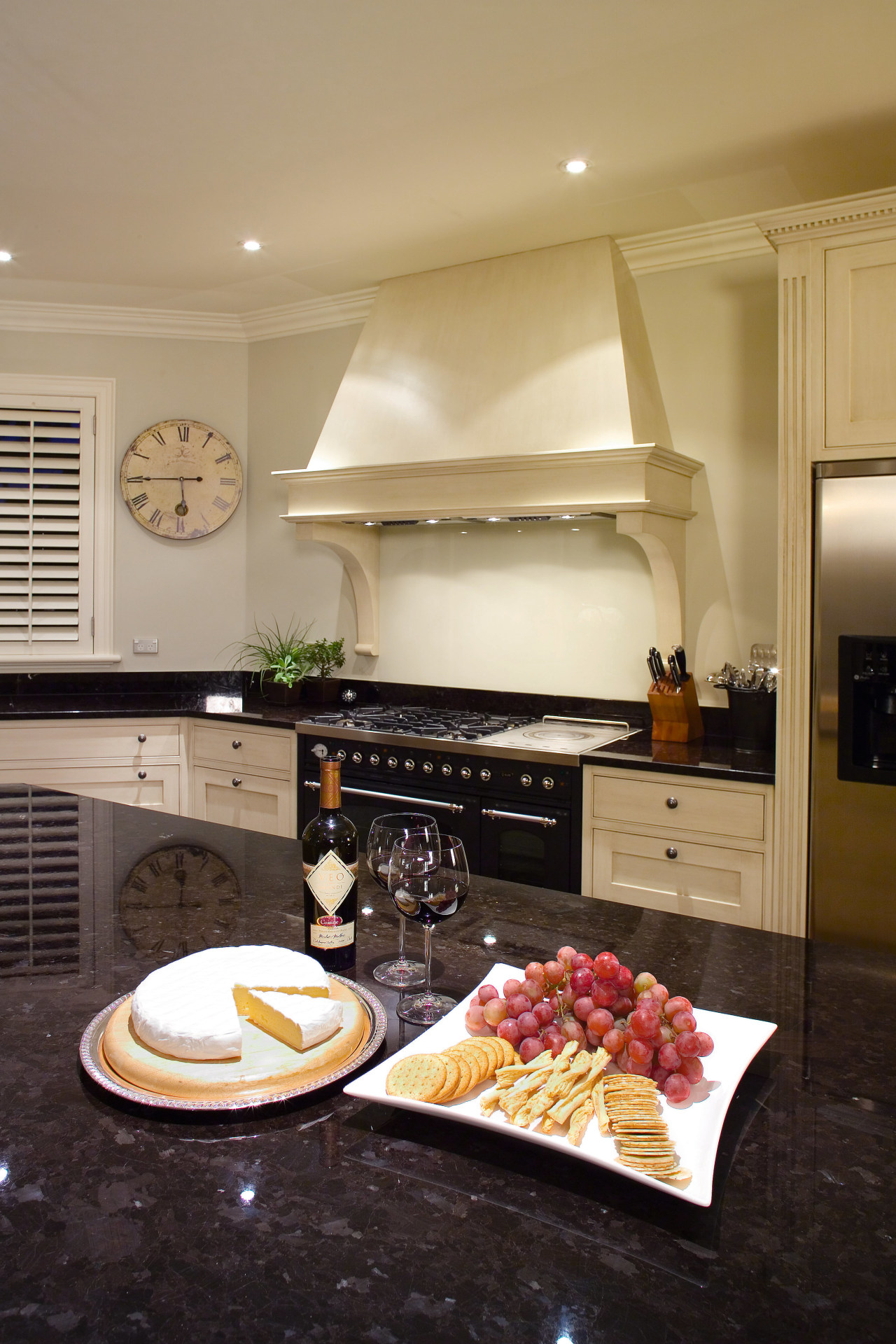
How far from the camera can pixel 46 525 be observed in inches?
170

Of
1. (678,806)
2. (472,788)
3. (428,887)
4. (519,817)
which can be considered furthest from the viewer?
(472,788)

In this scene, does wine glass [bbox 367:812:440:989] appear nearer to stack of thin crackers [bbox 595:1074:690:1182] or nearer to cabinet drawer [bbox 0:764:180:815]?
stack of thin crackers [bbox 595:1074:690:1182]

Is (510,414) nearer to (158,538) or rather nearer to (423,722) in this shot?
(423,722)

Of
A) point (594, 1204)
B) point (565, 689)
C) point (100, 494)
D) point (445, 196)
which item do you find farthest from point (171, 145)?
point (594, 1204)

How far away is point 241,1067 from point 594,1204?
0.35 metres

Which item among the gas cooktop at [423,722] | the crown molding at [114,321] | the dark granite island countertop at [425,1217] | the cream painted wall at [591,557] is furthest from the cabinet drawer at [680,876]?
the crown molding at [114,321]

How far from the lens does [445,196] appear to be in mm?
3051

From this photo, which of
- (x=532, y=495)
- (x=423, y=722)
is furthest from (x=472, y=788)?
(x=532, y=495)

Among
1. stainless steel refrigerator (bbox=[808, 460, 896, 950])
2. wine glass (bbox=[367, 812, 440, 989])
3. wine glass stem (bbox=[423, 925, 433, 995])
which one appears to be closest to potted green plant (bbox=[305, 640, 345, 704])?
stainless steel refrigerator (bbox=[808, 460, 896, 950])

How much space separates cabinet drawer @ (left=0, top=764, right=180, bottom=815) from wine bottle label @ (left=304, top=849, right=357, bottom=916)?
2.98 m

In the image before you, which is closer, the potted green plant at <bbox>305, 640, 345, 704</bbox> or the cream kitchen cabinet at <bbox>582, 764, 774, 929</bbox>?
the cream kitchen cabinet at <bbox>582, 764, 774, 929</bbox>

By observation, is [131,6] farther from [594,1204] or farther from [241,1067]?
[594,1204]

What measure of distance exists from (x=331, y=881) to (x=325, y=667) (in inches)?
121

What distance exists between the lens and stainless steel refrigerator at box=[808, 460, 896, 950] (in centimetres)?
245
